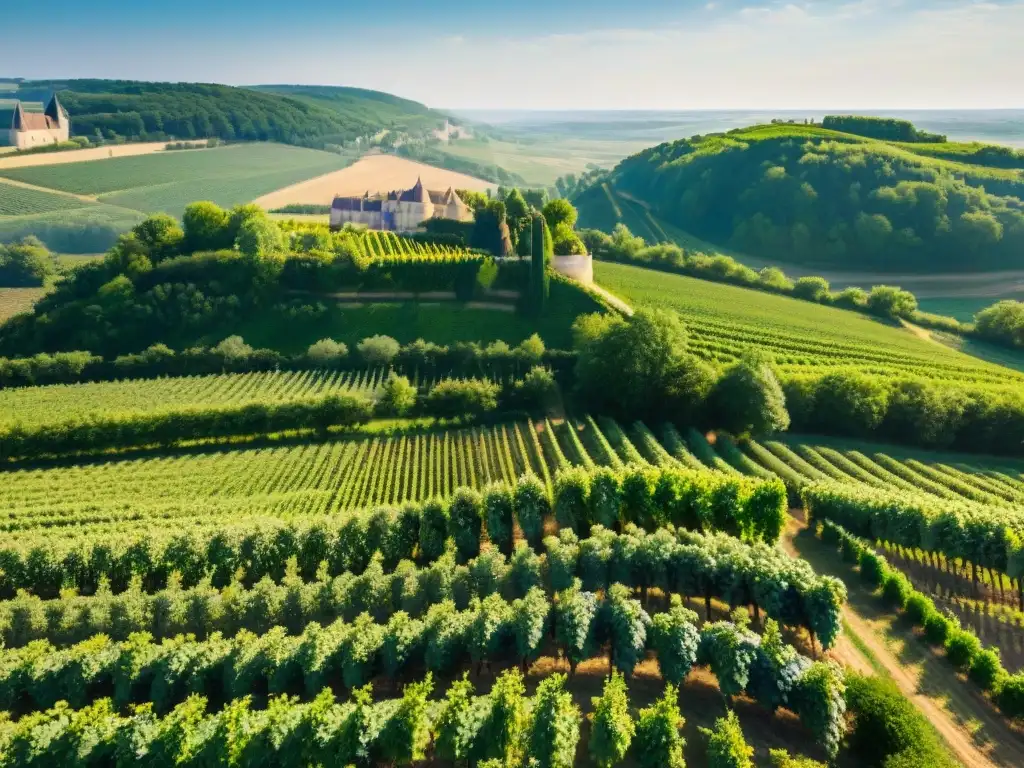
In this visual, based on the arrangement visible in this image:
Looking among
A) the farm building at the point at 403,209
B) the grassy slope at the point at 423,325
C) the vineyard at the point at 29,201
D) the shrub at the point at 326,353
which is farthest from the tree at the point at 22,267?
the shrub at the point at 326,353

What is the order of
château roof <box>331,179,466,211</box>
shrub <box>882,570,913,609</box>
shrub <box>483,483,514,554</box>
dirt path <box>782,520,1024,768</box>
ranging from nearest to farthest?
1. dirt path <box>782,520,1024,768</box>
2. shrub <box>882,570,913,609</box>
3. shrub <box>483,483,514,554</box>
4. château roof <box>331,179,466,211</box>

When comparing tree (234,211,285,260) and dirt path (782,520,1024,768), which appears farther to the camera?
tree (234,211,285,260)

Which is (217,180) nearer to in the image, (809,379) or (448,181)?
(448,181)

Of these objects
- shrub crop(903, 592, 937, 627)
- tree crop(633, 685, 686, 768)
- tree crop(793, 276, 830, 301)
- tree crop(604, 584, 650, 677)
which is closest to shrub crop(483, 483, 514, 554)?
tree crop(604, 584, 650, 677)

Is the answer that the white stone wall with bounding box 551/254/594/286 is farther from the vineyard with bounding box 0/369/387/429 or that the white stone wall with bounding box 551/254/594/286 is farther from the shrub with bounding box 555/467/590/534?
the shrub with bounding box 555/467/590/534

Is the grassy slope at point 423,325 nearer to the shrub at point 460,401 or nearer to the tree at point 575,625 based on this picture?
the shrub at point 460,401

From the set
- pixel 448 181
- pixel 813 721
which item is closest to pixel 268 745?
pixel 813 721

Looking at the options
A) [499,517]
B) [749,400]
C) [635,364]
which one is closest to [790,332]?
[749,400]
